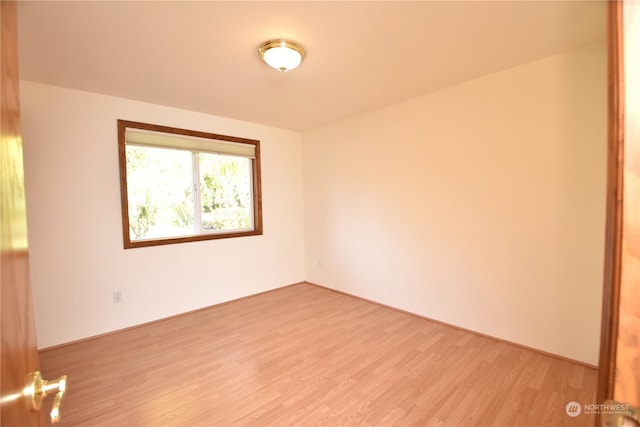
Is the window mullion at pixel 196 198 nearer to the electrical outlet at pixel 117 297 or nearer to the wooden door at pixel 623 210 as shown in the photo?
the electrical outlet at pixel 117 297

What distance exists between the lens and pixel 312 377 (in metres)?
2.04

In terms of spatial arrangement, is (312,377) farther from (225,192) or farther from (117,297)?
(225,192)

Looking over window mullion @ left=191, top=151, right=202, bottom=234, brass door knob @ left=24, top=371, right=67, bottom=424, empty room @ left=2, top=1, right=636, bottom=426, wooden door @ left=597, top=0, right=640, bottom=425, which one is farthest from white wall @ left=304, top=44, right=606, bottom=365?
brass door knob @ left=24, top=371, right=67, bottom=424

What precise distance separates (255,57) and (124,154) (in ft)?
5.81

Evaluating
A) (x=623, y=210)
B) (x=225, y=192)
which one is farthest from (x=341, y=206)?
(x=623, y=210)

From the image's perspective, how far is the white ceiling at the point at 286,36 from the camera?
160 centimetres

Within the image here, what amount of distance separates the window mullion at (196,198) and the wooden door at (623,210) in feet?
11.6

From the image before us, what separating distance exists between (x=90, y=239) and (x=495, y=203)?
12.6 ft

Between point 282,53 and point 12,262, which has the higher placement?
point 282,53

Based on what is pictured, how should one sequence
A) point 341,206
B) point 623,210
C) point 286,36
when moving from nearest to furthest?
point 623,210, point 286,36, point 341,206

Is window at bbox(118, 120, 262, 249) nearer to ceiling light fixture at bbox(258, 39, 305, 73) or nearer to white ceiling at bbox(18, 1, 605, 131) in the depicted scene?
white ceiling at bbox(18, 1, 605, 131)

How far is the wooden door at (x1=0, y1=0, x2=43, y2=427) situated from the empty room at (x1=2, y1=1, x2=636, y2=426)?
1238mm

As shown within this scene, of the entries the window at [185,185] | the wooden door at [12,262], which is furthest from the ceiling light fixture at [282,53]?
the window at [185,185]

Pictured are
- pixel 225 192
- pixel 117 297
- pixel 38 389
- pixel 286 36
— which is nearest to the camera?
pixel 38 389
